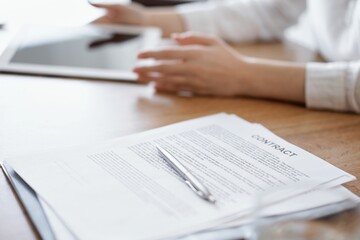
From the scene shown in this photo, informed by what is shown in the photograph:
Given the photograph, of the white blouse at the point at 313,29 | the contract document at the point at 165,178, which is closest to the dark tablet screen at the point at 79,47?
the white blouse at the point at 313,29

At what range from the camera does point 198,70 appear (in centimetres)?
98

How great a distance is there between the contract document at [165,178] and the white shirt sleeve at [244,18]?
535 millimetres

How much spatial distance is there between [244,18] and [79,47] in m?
0.43

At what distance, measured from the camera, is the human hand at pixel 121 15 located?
4.08 feet

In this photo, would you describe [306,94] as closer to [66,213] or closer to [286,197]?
[286,197]

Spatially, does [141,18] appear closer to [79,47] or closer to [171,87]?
[79,47]

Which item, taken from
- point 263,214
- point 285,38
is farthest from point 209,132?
point 285,38

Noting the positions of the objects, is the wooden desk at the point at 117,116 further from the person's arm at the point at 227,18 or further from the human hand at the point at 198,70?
the person's arm at the point at 227,18

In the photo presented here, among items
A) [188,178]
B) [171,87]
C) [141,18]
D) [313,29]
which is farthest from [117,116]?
[313,29]

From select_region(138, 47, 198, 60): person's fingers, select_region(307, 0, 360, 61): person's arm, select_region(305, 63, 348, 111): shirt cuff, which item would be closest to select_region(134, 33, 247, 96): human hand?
select_region(138, 47, 198, 60): person's fingers

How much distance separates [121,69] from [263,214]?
595 millimetres

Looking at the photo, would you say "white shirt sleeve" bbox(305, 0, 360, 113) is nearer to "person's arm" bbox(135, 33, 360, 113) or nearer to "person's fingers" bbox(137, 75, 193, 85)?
"person's arm" bbox(135, 33, 360, 113)

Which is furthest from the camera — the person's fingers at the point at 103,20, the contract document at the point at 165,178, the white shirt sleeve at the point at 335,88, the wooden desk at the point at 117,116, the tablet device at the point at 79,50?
the person's fingers at the point at 103,20

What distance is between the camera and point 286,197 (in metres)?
0.59
